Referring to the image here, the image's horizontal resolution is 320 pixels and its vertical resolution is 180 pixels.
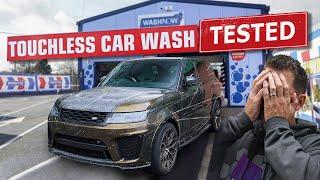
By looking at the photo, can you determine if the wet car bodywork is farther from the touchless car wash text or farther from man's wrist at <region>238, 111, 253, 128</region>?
the touchless car wash text

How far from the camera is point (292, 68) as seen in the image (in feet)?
5.81

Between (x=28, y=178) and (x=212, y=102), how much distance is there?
171 inches

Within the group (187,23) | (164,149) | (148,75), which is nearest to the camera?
(164,149)

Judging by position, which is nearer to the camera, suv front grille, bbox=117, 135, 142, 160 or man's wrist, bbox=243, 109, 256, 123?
man's wrist, bbox=243, 109, 256, 123

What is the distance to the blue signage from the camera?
18766 millimetres

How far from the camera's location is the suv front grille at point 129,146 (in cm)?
511

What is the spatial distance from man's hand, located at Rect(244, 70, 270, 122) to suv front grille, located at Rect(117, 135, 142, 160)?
3444 millimetres

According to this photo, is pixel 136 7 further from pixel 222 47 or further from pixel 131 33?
pixel 222 47

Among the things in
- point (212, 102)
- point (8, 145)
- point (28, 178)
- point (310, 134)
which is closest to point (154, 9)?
point (212, 102)

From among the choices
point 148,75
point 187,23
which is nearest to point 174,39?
point 187,23

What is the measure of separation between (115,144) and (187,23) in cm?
1412

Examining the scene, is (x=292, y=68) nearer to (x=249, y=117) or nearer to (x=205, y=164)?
(x=249, y=117)

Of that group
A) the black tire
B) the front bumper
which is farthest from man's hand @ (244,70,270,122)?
the black tire

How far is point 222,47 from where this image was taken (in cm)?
1728
